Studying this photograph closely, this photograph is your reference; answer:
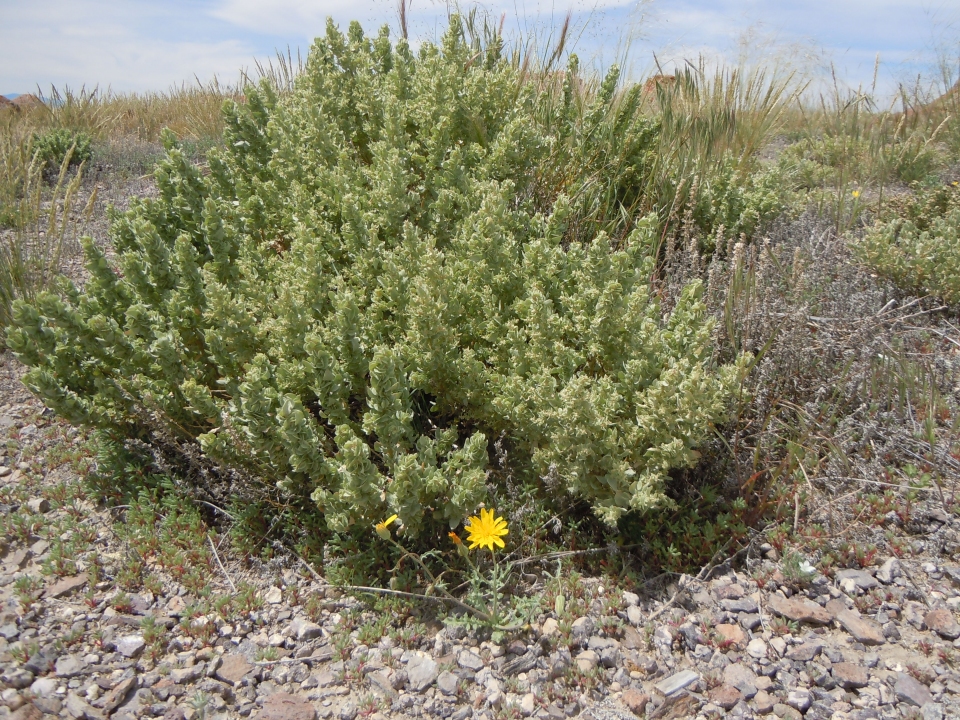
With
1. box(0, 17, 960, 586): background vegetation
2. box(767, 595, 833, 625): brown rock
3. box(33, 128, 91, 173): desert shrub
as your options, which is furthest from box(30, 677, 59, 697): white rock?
box(33, 128, 91, 173): desert shrub

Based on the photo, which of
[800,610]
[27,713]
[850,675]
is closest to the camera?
[27,713]

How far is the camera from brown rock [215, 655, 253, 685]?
7.00ft

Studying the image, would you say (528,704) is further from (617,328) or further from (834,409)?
(834,409)

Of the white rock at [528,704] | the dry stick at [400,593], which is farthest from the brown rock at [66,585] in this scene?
the white rock at [528,704]

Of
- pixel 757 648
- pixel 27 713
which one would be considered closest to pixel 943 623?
pixel 757 648

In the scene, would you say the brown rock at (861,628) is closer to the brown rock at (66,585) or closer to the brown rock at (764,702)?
the brown rock at (764,702)

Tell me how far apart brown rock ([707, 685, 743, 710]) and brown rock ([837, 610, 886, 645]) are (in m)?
0.51

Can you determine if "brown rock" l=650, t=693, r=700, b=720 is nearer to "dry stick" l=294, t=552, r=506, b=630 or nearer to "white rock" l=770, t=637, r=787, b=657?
"white rock" l=770, t=637, r=787, b=657

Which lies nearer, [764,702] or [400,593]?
[764,702]

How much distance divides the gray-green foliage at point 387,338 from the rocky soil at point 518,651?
401 mm

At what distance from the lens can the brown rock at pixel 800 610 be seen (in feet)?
7.39

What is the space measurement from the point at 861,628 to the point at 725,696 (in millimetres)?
591

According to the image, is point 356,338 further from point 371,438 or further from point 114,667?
point 114,667

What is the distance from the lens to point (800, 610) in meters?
2.28
